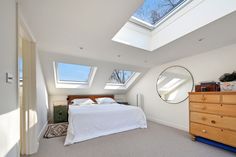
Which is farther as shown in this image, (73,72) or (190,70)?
(73,72)

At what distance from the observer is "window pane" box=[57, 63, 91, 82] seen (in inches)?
152

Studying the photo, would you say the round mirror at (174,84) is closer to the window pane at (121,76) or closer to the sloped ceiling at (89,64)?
the sloped ceiling at (89,64)

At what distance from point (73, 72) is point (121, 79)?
2.00 meters

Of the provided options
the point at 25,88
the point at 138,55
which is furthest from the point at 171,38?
the point at 25,88

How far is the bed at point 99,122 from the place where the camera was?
263 centimetres

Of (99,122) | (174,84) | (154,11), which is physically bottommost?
(99,122)

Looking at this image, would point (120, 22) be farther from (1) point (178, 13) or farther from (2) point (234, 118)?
(2) point (234, 118)

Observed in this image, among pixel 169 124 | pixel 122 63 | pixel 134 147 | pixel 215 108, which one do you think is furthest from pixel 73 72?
pixel 215 108

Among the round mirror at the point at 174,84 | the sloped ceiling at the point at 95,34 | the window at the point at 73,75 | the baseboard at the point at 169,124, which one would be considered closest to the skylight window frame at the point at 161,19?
the sloped ceiling at the point at 95,34

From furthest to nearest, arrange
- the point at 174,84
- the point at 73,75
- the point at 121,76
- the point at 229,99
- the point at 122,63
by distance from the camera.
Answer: the point at 121,76, the point at 73,75, the point at 122,63, the point at 174,84, the point at 229,99

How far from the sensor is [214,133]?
2252 millimetres

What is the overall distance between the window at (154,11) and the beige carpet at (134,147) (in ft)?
8.31

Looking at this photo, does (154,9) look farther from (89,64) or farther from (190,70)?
(89,64)

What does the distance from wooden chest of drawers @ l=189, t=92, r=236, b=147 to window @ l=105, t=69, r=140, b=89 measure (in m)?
2.58
